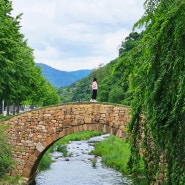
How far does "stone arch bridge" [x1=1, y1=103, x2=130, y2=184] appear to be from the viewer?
15.5 meters

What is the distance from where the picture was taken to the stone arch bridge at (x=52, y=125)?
15.5m

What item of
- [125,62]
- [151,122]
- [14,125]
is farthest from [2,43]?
[151,122]

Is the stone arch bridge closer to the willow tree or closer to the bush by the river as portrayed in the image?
the bush by the river

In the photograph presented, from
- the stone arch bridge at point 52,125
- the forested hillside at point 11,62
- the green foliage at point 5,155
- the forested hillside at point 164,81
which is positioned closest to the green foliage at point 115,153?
the stone arch bridge at point 52,125

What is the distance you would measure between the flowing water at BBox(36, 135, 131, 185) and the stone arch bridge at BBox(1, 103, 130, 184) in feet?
8.76

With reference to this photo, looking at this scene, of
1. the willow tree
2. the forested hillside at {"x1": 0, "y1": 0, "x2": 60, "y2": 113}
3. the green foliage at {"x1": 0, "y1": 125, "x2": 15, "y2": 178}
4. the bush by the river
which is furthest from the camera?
the bush by the river

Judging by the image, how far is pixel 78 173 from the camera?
72.2 feet

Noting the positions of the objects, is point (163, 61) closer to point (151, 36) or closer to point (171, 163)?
point (151, 36)

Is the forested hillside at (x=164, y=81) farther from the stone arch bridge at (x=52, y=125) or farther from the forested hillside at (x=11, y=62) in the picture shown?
the forested hillside at (x=11, y=62)

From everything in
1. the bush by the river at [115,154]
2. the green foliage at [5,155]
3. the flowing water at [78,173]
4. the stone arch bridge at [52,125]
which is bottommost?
the flowing water at [78,173]

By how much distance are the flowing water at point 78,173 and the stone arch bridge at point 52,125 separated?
2670 mm

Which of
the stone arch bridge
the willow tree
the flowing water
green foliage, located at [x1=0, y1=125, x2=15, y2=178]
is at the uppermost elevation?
the willow tree

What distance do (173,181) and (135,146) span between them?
6.32 feet

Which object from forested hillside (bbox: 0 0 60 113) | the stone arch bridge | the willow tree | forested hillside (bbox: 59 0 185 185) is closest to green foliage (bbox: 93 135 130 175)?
the stone arch bridge
